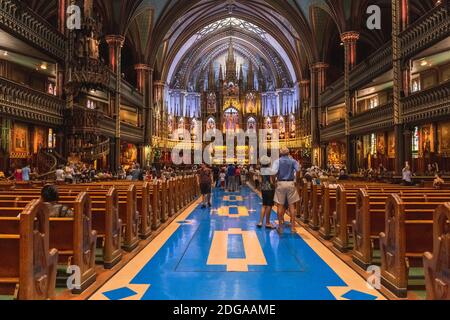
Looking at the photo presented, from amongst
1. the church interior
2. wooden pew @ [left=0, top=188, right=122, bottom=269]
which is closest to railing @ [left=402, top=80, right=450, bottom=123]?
the church interior

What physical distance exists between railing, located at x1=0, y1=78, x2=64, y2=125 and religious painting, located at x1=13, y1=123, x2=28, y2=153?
4.94 m

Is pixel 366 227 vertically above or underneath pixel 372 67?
underneath

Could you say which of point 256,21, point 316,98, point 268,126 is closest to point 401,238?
point 316,98

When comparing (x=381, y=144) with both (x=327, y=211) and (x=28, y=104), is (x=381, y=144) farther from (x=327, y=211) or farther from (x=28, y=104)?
(x=28, y=104)

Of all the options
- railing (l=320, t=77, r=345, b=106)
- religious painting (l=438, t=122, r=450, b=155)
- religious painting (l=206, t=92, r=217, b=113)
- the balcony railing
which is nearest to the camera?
the balcony railing

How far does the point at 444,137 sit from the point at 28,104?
807 inches

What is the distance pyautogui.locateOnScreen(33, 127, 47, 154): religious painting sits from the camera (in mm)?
22514

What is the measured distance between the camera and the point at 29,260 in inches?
138

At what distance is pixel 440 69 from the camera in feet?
77.6

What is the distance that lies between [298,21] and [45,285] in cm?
3155

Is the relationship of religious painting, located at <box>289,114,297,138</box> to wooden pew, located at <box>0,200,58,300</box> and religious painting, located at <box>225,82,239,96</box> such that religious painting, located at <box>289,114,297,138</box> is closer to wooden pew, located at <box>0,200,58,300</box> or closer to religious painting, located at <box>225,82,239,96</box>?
religious painting, located at <box>225,82,239,96</box>

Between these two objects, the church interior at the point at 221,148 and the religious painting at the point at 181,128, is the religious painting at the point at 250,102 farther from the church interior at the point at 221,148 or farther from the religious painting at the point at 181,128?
the religious painting at the point at 181,128

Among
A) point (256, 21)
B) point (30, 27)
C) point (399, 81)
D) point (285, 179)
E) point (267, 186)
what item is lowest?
point (267, 186)

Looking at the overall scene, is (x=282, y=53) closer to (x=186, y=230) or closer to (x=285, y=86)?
(x=285, y=86)
